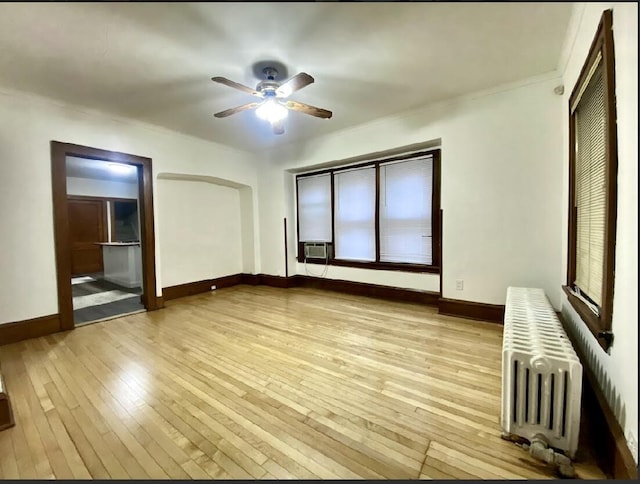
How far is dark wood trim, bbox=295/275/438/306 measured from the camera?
157 inches

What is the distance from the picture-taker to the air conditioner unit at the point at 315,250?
5125 millimetres

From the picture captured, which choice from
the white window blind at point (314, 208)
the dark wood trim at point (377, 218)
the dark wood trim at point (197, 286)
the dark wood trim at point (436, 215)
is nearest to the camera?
the dark wood trim at point (436, 215)

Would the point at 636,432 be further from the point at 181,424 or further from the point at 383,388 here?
the point at 181,424

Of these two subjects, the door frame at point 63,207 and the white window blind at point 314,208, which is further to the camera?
the white window blind at point 314,208

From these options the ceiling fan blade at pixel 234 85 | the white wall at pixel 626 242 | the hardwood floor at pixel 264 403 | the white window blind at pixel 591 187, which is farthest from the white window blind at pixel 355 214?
the white wall at pixel 626 242

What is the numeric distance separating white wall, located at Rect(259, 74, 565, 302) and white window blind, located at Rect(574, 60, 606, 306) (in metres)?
0.59

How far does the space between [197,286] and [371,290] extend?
123 inches

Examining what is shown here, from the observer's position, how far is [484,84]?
298 cm

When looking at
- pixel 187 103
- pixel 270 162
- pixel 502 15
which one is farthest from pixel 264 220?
pixel 502 15

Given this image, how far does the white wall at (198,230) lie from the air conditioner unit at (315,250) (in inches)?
61.3

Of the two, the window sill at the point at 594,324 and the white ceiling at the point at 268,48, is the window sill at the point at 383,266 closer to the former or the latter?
the window sill at the point at 594,324

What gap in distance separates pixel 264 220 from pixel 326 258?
1.51m

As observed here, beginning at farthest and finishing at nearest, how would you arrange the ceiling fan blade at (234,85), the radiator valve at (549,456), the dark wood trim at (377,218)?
the dark wood trim at (377,218) < the ceiling fan blade at (234,85) < the radiator valve at (549,456)

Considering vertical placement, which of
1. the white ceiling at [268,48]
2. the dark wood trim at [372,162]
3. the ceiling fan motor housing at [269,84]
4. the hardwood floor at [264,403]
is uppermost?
the white ceiling at [268,48]
